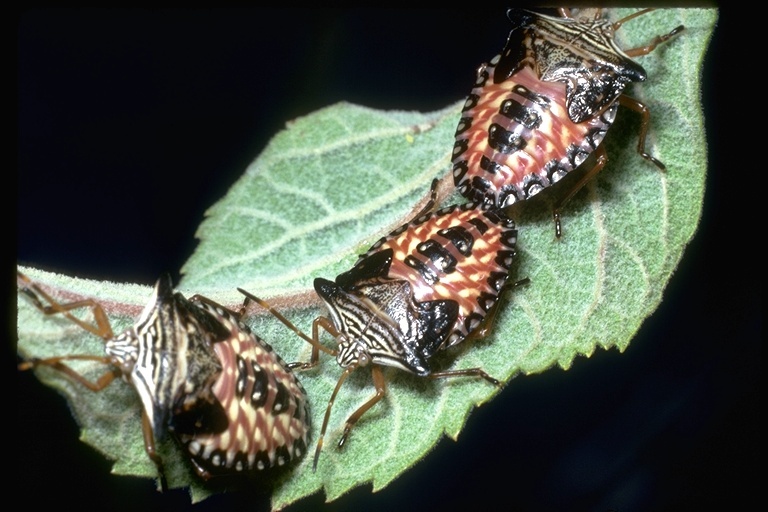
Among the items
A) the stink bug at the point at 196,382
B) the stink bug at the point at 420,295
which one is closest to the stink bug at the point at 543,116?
the stink bug at the point at 420,295

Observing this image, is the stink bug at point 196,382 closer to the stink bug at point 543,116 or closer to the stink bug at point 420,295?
the stink bug at point 420,295

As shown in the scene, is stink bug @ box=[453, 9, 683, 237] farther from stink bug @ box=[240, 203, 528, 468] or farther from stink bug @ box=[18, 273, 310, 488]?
stink bug @ box=[18, 273, 310, 488]

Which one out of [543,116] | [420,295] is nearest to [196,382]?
[420,295]

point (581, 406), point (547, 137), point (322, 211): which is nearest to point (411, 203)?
point (322, 211)

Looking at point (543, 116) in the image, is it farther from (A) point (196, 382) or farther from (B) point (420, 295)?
(A) point (196, 382)

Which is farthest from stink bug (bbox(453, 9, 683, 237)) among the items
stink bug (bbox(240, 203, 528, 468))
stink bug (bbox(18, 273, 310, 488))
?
stink bug (bbox(18, 273, 310, 488))
